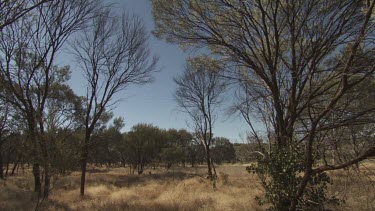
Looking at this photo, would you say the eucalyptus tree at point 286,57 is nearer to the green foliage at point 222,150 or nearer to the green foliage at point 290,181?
the green foliage at point 290,181

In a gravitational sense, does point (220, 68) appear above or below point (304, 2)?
below

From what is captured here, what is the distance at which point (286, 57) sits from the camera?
8984 millimetres

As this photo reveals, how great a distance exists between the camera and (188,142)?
63.4 metres

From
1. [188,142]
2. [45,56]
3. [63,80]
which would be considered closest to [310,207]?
[45,56]

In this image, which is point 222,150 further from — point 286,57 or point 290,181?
point 290,181

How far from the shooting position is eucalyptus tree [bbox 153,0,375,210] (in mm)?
6094

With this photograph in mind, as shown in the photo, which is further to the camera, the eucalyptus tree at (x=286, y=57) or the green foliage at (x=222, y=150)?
the green foliage at (x=222, y=150)

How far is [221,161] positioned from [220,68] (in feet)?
250

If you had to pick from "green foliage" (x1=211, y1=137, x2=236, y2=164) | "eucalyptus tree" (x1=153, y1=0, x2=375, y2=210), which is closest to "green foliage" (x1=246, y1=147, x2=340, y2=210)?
"eucalyptus tree" (x1=153, y1=0, x2=375, y2=210)

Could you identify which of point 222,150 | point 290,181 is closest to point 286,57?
point 290,181

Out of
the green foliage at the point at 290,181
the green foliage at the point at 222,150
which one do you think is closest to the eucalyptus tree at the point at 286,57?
the green foliage at the point at 290,181

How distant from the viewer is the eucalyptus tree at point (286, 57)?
6094 mm

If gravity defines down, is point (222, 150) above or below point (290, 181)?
above

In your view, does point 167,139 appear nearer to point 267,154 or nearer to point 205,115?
point 205,115
